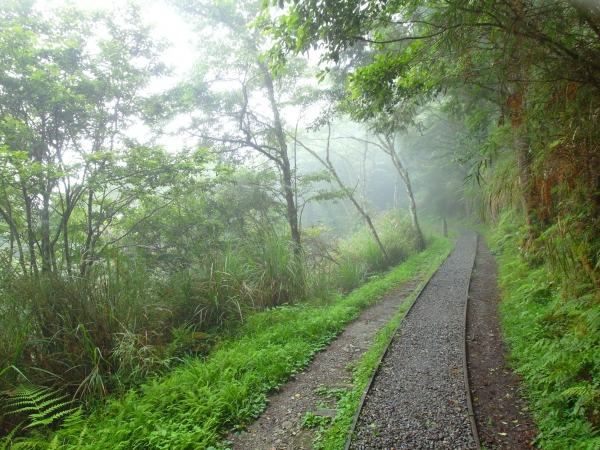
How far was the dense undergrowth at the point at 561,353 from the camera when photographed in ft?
10.4

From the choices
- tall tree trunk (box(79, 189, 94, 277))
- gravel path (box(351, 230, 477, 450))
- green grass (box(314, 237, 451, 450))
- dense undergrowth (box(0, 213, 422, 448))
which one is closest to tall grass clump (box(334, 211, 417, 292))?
green grass (box(314, 237, 451, 450))

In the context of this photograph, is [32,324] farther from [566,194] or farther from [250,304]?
[566,194]

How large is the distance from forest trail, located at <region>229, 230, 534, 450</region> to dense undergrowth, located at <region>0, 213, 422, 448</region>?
1.28 feet

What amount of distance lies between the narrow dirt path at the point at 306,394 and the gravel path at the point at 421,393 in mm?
552

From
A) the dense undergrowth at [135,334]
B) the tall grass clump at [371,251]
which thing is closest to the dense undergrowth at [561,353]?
the dense undergrowth at [135,334]

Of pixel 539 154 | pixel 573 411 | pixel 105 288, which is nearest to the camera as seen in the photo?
pixel 573 411

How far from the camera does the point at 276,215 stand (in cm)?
1379

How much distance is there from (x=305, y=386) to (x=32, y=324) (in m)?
3.99

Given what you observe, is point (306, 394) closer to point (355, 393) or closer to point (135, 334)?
point (355, 393)

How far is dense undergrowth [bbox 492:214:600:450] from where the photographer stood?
318 centimetres

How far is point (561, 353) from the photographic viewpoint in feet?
13.0

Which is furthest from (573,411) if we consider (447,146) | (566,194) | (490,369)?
(447,146)

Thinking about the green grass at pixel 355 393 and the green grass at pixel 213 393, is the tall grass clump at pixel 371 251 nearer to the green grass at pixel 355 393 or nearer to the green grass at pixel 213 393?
the green grass at pixel 355 393

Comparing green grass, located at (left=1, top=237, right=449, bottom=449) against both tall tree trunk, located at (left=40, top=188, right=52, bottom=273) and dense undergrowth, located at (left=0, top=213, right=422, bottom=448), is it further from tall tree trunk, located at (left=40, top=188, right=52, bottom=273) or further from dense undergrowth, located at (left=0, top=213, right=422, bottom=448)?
tall tree trunk, located at (left=40, top=188, right=52, bottom=273)
